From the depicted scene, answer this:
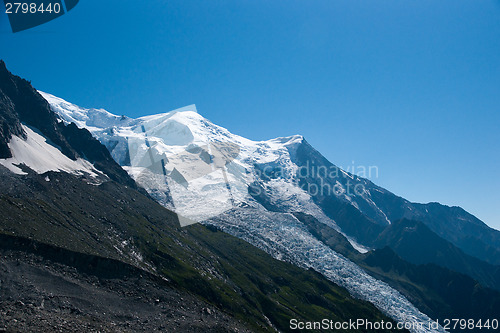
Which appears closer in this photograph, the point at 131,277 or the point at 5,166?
the point at 131,277

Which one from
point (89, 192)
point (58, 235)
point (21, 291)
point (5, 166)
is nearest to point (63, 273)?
point (21, 291)

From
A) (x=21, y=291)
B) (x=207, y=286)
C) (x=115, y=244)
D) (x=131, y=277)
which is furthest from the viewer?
(x=207, y=286)

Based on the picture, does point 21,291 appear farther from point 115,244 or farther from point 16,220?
point 115,244

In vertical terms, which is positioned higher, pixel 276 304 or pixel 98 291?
pixel 98 291

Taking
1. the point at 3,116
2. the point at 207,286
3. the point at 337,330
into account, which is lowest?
the point at 337,330

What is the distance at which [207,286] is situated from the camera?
145750mm

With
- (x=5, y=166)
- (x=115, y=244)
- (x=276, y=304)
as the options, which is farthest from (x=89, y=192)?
(x=276, y=304)

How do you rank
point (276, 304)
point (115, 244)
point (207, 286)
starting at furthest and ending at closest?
point (276, 304)
point (207, 286)
point (115, 244)

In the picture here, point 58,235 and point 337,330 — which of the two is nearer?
point 58,235

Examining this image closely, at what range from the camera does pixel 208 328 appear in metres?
71.1

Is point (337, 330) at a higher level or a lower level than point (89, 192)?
lower

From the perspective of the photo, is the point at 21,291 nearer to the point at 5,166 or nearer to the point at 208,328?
the point at 208,328

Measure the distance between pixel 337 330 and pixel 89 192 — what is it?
143 meters

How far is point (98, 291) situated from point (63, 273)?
8.10m
